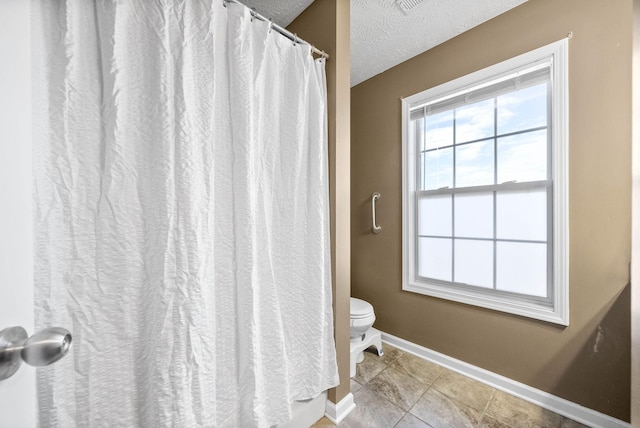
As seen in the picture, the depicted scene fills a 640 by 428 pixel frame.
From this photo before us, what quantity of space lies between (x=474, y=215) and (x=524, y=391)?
1.09 metres

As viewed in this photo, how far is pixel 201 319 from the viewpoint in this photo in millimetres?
809

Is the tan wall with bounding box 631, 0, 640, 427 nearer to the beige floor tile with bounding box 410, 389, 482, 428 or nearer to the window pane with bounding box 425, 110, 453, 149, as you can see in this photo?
the beige floor tile with bounding box 410, 389, 482, 428

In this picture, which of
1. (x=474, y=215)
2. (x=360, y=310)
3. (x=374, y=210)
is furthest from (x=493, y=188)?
(x=360, y=310)

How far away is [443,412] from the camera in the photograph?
4.27ft

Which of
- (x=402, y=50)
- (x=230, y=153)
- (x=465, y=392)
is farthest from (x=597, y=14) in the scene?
(x=465, y=392)

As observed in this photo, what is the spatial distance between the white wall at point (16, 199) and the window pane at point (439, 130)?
207cm

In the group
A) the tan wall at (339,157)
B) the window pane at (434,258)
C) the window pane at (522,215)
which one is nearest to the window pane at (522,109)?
the window pane at (522,215)

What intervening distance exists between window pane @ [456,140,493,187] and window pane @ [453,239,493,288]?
44 centimetres

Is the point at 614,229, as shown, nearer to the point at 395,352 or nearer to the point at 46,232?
the point at 395,352

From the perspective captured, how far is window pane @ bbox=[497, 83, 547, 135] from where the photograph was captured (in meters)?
1.42

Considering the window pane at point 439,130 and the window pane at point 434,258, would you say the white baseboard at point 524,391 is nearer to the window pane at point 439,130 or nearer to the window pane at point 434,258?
the window pane at point 434,258

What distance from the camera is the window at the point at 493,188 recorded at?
135 cm

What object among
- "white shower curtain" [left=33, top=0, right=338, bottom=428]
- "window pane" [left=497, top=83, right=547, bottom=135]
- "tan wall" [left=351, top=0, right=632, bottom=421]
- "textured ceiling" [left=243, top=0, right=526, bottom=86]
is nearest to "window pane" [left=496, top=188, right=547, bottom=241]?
"tan wall" [left=351, top=0, right=632, bottom=421]

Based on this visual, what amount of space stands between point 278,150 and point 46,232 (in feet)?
2.71
